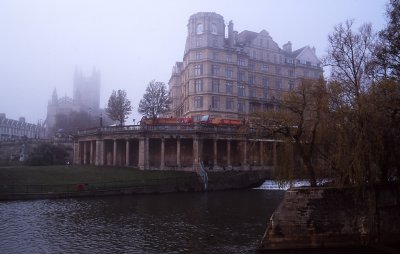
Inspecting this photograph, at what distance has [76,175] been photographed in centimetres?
6022

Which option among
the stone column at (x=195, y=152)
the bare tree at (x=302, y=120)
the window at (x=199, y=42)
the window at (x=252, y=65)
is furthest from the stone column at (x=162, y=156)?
the bare tree at (x=302, y=120)

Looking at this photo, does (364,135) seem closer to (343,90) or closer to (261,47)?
(343,90)

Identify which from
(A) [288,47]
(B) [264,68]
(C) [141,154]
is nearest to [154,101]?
(C) [141,154]

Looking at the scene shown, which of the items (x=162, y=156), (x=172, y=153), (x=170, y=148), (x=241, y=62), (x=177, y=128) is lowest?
(x=162, y=156)

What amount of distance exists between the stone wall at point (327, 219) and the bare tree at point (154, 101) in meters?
57.4

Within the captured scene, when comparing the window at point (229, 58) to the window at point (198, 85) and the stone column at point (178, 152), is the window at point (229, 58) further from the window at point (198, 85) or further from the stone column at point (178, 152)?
the stone column at point (178, 152)

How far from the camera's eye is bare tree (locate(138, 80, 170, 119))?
79.9 meters

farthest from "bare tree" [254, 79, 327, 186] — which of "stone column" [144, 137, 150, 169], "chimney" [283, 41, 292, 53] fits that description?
"chimney" [283, 41, 292, 53]

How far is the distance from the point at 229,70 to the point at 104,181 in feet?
147

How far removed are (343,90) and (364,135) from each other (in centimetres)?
393

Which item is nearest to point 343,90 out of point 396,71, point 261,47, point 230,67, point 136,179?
point 396,71

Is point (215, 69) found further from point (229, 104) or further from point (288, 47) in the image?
point (288, 47)

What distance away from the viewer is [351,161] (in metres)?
23.6

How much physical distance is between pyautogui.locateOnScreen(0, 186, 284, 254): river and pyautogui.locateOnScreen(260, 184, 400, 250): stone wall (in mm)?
2101
